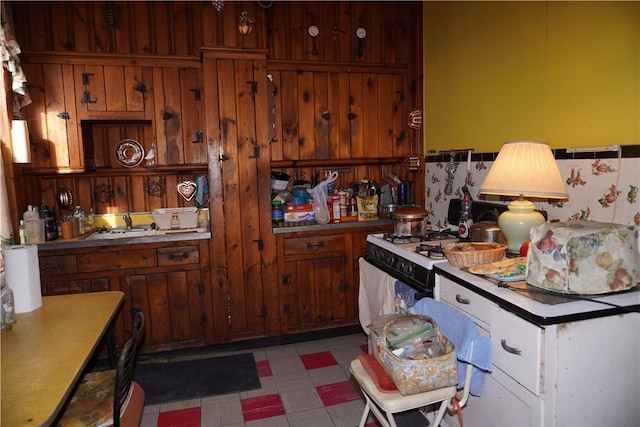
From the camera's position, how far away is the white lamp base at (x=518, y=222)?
204 centimetres

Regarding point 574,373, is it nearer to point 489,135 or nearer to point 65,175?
point 489,135

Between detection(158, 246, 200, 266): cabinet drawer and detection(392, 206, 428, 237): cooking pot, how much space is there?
1.43 metres

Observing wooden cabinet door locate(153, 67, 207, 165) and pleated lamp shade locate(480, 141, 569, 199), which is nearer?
pleated lamp shade locate(480, 141, 569, 199)

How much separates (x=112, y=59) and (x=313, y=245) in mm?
1944

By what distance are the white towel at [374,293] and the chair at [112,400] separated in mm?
1226

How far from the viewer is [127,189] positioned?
336cm

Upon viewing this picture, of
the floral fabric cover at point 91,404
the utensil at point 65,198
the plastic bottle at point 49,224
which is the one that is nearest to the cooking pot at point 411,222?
the floral fabric cover at point 91,404

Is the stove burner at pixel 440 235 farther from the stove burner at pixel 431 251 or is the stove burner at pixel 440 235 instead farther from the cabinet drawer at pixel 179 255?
the cabinet drawer at pixel 179 255

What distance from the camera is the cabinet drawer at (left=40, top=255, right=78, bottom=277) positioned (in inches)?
109

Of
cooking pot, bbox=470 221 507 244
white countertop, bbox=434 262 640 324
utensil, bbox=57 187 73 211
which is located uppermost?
utensil, bbox=57 187 73 211

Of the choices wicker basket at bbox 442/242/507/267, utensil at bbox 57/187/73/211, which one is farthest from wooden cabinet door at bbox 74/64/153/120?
wicker basket at bbox 442/242/507/267

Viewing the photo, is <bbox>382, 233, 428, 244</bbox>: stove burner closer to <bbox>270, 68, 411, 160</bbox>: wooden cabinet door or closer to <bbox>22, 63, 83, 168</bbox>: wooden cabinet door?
<bbox>270, 68, 411, 160</bbox>: wooden cabinet door

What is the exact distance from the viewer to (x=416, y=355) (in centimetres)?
164

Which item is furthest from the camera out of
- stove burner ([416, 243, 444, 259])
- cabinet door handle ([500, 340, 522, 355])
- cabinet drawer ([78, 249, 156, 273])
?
cabinet drawer ([78, 249, 156, 273])
